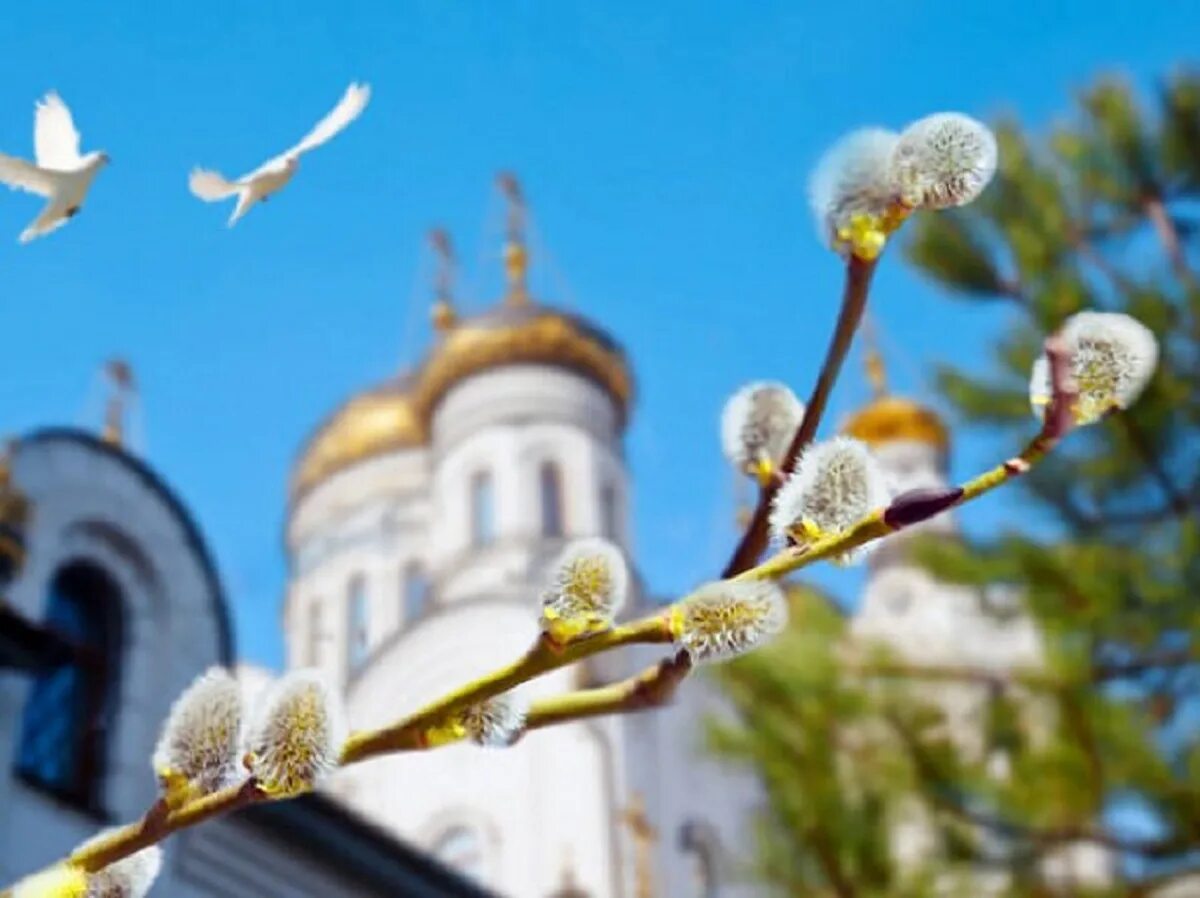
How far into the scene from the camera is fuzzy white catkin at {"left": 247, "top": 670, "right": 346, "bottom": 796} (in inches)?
52.4

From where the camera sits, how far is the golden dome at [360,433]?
77.5 feet

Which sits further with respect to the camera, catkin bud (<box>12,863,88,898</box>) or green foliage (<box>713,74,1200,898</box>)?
green foliage (<box>713,74,1200,898</box>)

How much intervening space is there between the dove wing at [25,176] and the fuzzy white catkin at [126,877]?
0.48m

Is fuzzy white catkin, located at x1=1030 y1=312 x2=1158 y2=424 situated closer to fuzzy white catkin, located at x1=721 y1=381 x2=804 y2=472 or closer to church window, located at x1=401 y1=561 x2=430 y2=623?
fuzzy white catkin, located at x1=721 y1=381 x2=804 y2=472

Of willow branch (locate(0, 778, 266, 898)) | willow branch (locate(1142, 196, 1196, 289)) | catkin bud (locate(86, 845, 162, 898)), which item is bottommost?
willow branch (locate(0, 778, 266, 898))

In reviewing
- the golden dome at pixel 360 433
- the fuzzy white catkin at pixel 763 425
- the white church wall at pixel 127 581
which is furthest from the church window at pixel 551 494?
the fuzzy white catkin at pixel 763 425

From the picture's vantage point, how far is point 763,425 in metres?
1.65

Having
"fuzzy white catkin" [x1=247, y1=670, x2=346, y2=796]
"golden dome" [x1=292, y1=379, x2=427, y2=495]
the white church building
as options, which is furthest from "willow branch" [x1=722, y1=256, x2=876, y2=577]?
"golden dome" [x1=292, y1=379, x2=427, y2=495]

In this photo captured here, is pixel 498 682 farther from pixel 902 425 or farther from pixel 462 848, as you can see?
pixel 902 425

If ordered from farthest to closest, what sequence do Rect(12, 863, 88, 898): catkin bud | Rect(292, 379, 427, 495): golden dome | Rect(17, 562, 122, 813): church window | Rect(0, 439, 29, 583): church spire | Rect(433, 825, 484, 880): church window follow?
Rect(292, 379, 427, 495): golden dome < Rect(433, 825, 484, 880): church window < Rect(17, 562, 122, 813): church window < Rect(0, 439, 29, 583): church spire < Rect(12, 863, 88, 898): catkin bud

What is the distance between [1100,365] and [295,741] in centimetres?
62

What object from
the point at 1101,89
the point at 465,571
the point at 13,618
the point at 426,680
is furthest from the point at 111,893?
the point at 465,571

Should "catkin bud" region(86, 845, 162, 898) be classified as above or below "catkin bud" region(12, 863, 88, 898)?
above

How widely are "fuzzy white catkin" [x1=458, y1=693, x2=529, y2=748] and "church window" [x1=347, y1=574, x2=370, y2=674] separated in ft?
63.1
